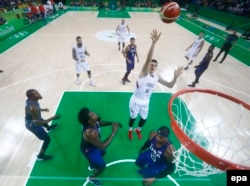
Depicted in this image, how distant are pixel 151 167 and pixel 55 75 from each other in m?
6.03

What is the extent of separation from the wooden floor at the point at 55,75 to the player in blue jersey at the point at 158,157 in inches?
96.5

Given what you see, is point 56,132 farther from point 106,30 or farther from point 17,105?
point 106,30

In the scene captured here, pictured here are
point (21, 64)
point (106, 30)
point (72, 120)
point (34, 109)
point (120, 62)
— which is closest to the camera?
point (34, 109)

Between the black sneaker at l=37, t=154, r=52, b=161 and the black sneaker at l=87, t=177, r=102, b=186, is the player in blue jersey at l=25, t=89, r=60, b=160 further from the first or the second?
the black sneaker at l=87, t=177, r=102, b=186

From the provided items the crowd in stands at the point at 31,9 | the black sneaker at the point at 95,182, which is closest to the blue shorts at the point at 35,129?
the black sneaker at the point at 95,182

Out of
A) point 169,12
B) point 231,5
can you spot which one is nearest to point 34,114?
point 169,12

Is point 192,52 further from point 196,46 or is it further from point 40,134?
point 40,134

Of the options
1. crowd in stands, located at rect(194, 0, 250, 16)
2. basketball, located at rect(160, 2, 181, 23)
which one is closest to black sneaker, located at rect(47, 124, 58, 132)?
basketball, located at rect(160, 2, 181, 23)

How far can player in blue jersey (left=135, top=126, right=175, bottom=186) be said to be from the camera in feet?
9.69

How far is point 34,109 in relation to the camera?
3645 mm

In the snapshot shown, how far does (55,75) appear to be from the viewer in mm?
8031

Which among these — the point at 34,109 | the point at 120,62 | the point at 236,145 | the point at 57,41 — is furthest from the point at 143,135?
the point at 57,41

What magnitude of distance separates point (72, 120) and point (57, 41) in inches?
335

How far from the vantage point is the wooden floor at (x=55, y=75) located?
466 cm
